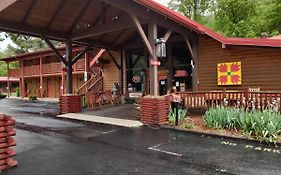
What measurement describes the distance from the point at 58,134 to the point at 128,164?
4.05 m

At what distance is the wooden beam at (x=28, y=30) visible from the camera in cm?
1174

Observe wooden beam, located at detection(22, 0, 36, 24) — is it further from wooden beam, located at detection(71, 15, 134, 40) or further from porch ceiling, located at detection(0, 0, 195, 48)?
wooden beam, located at detection(71, 15, 134, 40)

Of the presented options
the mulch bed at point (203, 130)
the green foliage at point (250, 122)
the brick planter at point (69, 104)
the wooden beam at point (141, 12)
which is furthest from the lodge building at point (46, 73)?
the green foliage at point (250, 122)

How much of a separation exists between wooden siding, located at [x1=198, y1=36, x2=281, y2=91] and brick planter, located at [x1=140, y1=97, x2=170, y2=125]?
200 inches

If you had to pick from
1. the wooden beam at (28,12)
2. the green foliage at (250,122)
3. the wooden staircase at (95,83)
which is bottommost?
the green foliage at (250,122)

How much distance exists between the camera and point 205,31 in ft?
44.5

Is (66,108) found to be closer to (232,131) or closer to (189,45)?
(189,45)

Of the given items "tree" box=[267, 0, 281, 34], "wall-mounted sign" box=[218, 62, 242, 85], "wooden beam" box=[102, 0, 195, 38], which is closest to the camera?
"wooden beam" box=[102, 0, 195, 38]

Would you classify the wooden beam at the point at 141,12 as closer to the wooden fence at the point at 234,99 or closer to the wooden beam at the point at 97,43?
the wooden fence at the point at 234,99

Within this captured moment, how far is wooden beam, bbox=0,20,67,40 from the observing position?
462 inches

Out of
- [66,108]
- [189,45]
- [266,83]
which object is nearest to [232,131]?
[266,83]

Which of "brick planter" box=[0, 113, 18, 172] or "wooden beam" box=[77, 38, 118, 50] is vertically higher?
"wooden beam" box=[77, 38, 118, 50]

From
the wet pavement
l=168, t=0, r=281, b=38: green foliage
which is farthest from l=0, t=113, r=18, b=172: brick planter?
l=168, t=0, r=281, b=38: green foliage

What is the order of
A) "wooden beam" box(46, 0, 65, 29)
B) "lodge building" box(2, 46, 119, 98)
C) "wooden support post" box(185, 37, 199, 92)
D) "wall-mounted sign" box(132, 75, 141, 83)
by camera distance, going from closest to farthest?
"wooden beam" box(46, 0, 65, 29)
"wooden support post" box(185, 37, 199, 92)
"wall-mounted sign" box(132, 75, 141, 83)
"lodge building" box(2, 46, 119, 98)
